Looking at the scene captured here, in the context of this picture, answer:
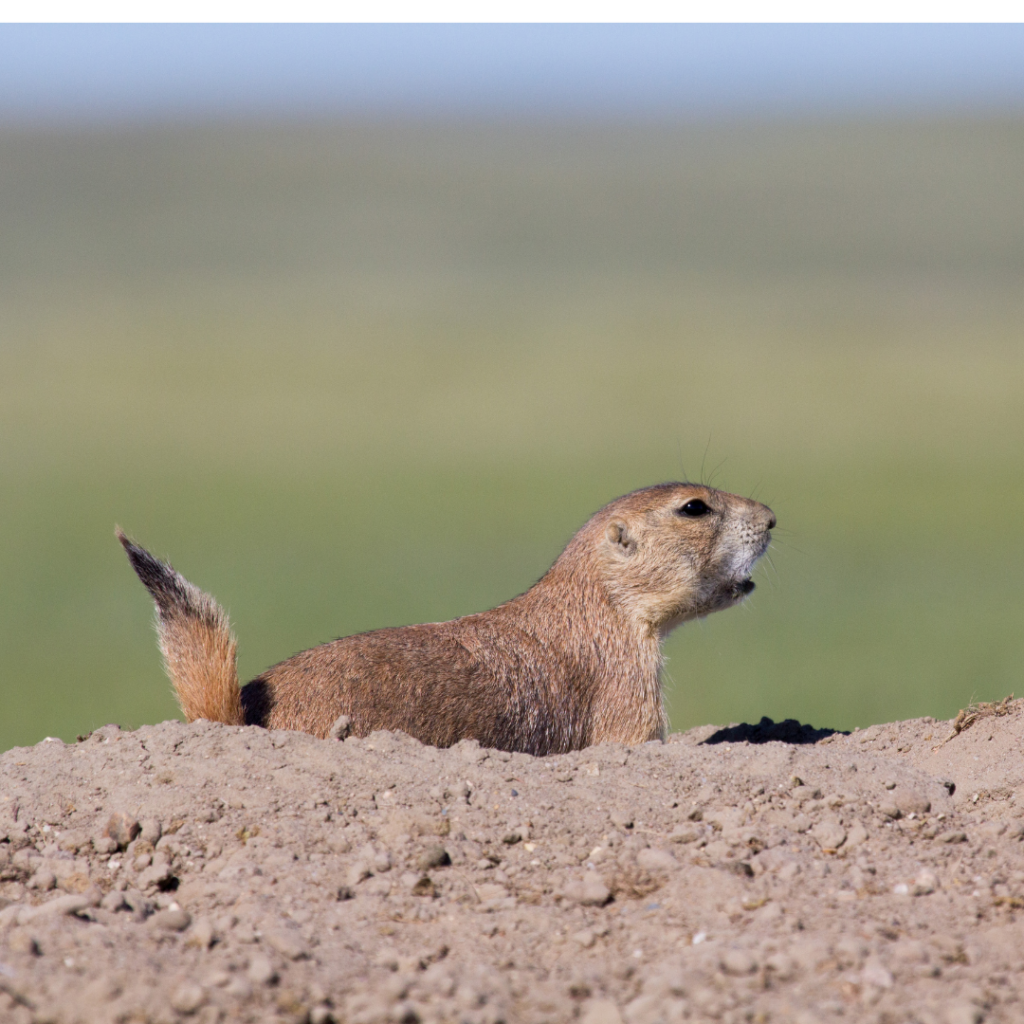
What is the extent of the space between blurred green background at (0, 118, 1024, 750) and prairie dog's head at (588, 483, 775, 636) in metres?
1.66

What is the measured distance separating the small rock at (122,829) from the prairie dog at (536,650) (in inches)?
35.2

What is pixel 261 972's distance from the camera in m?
3.83

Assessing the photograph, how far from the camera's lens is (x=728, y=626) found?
22.2 m

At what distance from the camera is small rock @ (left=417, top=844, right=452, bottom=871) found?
4.74 metres

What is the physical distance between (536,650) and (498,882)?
2.39 meters

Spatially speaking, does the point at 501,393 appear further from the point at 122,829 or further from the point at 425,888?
the point at 425,888

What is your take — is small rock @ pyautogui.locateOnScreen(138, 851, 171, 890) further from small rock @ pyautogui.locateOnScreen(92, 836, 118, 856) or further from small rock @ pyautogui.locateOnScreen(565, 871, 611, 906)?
small rock @ pyautogui.locateOnScreen(565, 871, 611, 906)

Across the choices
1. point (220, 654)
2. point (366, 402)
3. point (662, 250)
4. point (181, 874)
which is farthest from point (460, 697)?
point (662, 250)

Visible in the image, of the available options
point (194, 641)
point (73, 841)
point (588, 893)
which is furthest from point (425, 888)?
point (194, 641)

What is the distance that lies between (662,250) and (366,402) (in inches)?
1341

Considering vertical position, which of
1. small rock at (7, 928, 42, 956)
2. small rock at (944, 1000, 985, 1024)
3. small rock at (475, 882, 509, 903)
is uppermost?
small rock at (7, 928, 42, 956)

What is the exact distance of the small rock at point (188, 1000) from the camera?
3.62m

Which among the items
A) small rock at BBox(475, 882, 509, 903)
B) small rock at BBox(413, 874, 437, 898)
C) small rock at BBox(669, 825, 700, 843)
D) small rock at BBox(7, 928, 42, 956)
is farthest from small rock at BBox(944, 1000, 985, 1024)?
small rock at BBox(7, 928, 42, 956)

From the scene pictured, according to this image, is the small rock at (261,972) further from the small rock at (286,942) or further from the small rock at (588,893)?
the small rock at (588,893)
